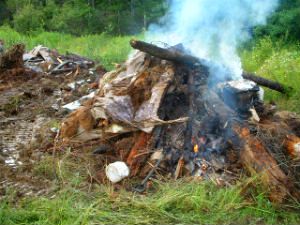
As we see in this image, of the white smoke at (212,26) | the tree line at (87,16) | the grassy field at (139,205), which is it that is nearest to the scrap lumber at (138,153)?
the grassy field at (139,205)

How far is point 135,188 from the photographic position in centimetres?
505

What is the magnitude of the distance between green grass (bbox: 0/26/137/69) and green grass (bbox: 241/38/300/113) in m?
3.92

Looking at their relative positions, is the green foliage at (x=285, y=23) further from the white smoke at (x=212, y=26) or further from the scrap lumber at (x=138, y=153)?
the scrap lumber at (x=138, y=153)

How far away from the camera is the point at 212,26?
906 centimetres

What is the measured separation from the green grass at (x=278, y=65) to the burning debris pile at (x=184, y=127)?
70.3 inches

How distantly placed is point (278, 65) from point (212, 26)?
168cm

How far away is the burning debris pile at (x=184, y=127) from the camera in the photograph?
5203mm

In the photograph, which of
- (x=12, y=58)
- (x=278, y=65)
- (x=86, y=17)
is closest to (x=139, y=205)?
(x=278, y=65)

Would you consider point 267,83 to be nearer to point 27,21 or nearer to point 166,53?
point 166,53

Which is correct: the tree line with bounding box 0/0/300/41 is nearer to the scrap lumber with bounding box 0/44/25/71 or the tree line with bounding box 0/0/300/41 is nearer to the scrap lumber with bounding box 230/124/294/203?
the scrap lumber with bounding box 0/44/25/71

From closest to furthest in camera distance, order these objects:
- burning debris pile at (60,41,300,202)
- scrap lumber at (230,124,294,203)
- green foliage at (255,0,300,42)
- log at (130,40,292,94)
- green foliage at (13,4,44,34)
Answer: scrap lumber at (230,124,294,203)
burning debris pile at (60,41,300,202)
log at (130,40,292,94)
green foliage at (255,0,300,42)
green foliage at (13,4,44,34)

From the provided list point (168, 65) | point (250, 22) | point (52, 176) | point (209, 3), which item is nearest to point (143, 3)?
point (250, 22)

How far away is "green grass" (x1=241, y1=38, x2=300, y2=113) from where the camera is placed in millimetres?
8117

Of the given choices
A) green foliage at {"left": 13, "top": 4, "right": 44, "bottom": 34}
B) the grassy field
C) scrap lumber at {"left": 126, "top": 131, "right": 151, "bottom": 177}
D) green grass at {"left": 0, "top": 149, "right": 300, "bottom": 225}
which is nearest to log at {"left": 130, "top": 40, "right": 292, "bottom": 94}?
scrap lumber at {"left": 126, "top": 131, "right": 151, "bottom": 177}
